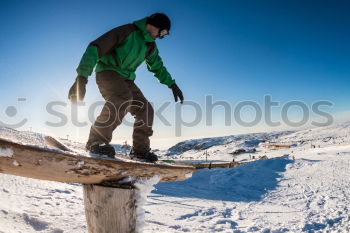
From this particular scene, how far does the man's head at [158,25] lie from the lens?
9.07 feet

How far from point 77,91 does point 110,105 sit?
415 millimetres

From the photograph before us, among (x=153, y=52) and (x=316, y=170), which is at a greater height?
(x=153, y=52)

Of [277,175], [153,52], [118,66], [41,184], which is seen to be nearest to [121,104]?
[118,66]

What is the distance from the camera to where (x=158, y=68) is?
11.3ft

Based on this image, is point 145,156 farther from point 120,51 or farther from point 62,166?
point 62,166

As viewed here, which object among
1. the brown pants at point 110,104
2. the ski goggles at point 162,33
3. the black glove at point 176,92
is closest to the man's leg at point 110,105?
the brown pants at point 110,104

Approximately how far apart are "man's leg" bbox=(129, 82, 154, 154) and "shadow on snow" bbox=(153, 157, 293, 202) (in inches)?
218

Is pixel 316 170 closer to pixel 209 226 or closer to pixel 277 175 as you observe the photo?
pixel 277 175

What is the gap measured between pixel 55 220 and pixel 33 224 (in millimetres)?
372

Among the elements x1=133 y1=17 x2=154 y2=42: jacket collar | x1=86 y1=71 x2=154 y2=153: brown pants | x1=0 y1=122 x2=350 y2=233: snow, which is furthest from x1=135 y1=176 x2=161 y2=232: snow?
x1=133 y1=17 x2=154 y2=42: jacket collar

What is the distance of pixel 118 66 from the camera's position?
263 centimetres

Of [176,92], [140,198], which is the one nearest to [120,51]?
[176,92]

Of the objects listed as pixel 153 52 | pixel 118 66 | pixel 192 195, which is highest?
pixel 153 52

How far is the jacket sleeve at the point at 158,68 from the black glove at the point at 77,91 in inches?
45.3
